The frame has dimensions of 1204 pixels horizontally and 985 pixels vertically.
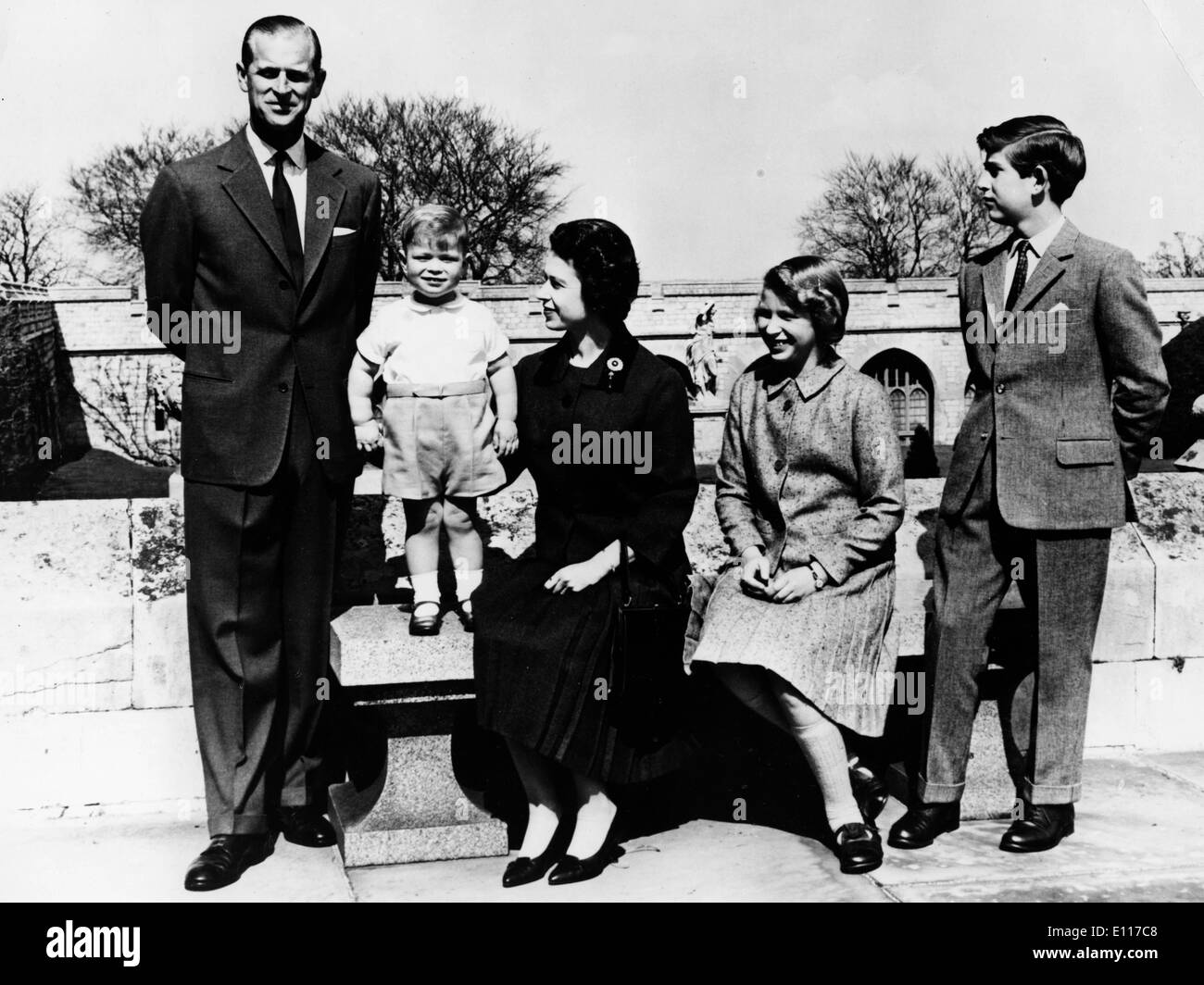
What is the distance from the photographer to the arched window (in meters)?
41.1

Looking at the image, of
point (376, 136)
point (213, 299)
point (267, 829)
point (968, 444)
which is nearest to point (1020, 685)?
point (968, 444)

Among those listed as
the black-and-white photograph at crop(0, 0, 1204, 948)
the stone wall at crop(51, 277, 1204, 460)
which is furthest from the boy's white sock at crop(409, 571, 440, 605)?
the stone wall at crop(51, 277, 1204, 460)

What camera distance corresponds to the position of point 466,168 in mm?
37375

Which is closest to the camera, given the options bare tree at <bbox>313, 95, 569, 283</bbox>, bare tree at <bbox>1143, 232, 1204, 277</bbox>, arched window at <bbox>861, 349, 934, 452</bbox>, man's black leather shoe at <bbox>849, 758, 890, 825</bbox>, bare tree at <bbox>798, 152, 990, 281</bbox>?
man's black leather shoe at <bbox>849, 758, 890, 825</bbox>

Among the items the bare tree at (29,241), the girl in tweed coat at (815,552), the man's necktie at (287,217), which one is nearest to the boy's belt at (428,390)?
the man's necktie at (287,217)

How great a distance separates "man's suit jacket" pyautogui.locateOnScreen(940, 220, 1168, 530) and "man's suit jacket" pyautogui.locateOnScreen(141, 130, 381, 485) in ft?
6.52

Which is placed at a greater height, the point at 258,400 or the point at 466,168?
the point at 466,168

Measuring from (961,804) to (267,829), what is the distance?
6.93 ft

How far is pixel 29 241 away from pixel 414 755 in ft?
126

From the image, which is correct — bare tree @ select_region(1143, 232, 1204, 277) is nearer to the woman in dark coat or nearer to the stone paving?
the stone paving

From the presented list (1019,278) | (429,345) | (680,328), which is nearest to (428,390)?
(429,345)

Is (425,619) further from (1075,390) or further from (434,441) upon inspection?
(1075,390)

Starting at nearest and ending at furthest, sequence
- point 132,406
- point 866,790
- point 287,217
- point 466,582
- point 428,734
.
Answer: point 287,217
point 428,734
point 466,582
point 866,790
point 132,406

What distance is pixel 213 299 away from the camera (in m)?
3.77
